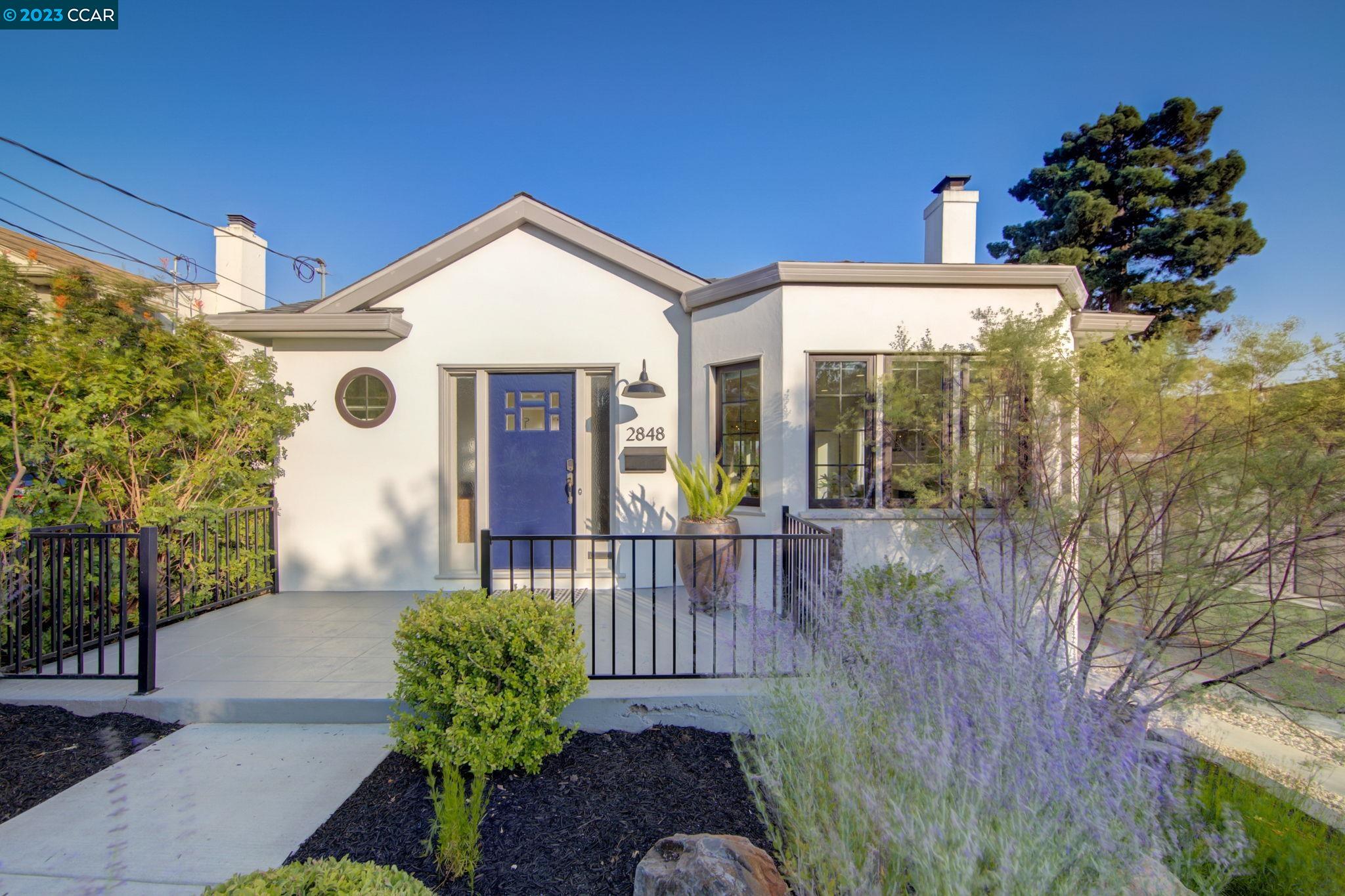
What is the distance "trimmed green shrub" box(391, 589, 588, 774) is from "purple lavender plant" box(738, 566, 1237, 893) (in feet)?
3.07

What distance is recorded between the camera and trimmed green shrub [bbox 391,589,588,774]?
2.38m

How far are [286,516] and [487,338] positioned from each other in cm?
278

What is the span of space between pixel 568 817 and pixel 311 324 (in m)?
5.14

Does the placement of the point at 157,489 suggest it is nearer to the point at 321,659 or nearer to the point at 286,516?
the point at 286,516

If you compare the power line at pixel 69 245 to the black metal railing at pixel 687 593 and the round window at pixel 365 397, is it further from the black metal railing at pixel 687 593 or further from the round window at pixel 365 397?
the black metal railing at pixel 687 593

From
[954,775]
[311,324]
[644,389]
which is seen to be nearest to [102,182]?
[311,324]

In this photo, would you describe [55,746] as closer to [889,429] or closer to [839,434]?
[839,434]

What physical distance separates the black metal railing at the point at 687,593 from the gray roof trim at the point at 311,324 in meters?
2.49

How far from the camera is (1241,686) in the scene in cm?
286

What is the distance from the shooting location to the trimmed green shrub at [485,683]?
238 cm

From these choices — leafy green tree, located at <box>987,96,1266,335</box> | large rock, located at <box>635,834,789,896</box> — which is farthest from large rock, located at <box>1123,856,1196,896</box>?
leafy green tree, located at <box>987,96,1266,335</box>

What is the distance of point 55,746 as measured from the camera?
2.84 metres

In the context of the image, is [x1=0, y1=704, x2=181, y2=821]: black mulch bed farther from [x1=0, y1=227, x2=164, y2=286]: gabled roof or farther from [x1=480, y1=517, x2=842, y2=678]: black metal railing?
[x1=0, y1=227, x2=164, y2=286]: gabled roof

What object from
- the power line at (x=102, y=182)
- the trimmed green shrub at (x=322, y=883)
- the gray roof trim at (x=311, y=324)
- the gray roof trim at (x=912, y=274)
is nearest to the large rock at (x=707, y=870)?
the trimmed green shrub at (x=322, y=883)
